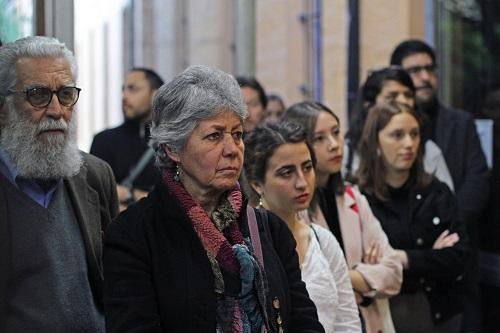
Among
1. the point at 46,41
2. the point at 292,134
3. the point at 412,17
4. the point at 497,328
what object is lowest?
the point at 497,328

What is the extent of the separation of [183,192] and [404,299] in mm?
2321

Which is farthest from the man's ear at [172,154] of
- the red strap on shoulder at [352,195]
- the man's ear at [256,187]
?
the red strap on shoulder at [352,195]

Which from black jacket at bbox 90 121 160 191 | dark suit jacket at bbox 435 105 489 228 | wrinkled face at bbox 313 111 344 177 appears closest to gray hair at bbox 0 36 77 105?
wrinkled face at bbox 313 111 344 177

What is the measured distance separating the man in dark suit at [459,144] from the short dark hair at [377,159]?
2.31 feet

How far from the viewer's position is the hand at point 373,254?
16.6 feet

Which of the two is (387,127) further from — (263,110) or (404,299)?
(263,110)

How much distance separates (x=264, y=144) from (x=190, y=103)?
3.84ft

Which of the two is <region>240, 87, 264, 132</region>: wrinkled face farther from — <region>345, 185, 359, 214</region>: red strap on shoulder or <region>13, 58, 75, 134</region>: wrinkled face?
<region>13, 58, 75, 134</region>: wrinkled face

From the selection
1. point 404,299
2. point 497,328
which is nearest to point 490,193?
point 497,328

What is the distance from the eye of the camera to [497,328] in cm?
755

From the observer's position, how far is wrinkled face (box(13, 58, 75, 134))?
12.0 ft

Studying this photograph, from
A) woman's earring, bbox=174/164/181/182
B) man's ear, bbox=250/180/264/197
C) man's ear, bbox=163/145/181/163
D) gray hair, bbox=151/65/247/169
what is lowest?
man's ear, bbox=250/180/264/197

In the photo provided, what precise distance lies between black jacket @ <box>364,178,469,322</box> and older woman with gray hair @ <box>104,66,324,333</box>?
198 centimetres

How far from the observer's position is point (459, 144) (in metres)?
6.68
